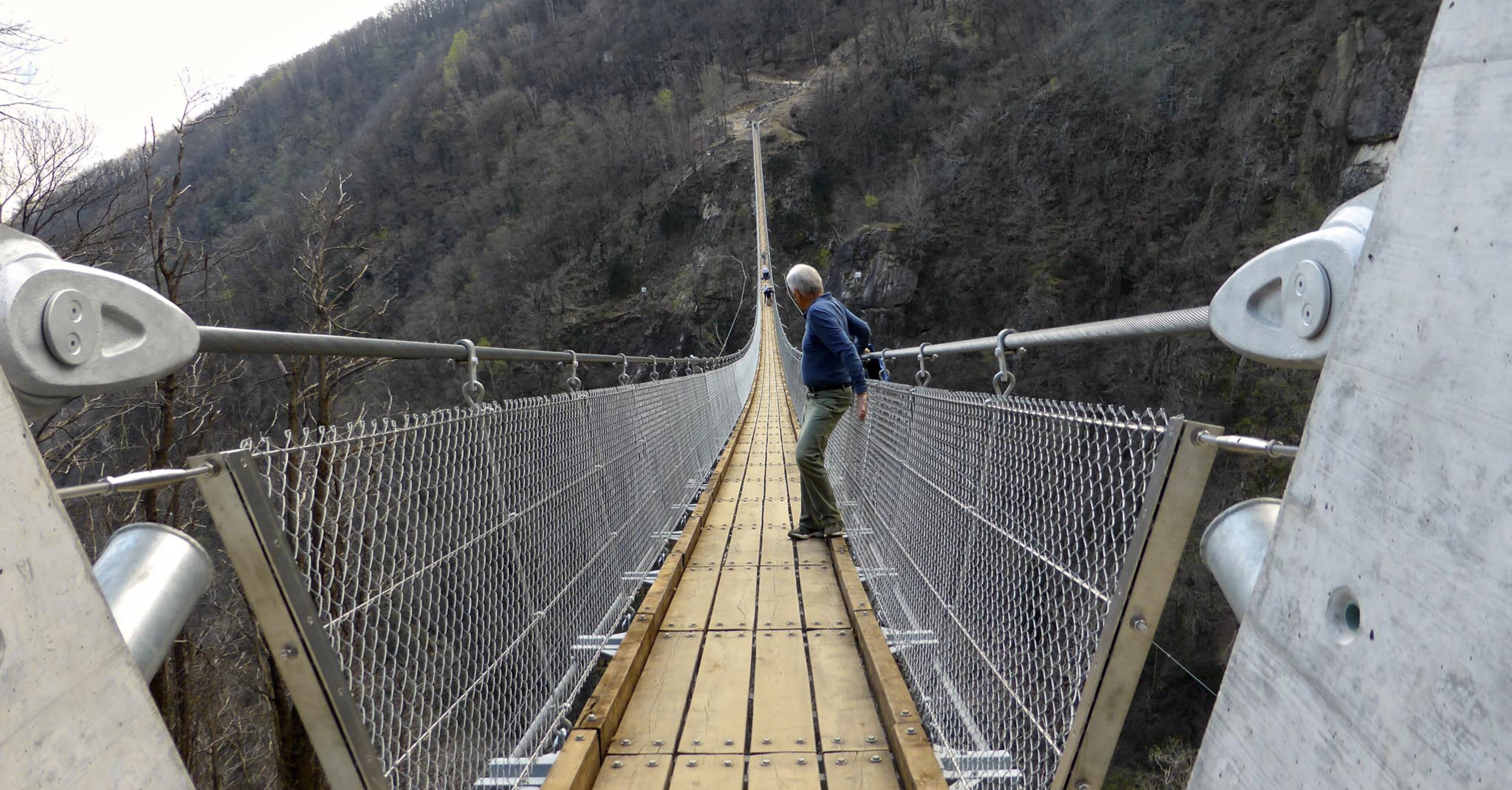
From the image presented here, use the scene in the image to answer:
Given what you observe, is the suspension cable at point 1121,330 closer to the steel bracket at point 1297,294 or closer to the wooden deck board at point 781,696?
the steel bracket at point 1297,294

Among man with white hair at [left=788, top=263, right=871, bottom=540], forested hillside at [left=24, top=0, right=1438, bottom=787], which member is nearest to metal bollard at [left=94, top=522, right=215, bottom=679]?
man with white hair at [left=788, top=263, right=871, bottom=540]

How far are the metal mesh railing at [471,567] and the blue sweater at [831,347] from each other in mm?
1130

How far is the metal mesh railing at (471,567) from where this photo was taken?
147cm

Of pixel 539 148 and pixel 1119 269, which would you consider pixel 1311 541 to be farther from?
pixel 539 148

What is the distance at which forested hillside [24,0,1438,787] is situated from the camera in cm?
937

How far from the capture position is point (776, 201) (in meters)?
43.6

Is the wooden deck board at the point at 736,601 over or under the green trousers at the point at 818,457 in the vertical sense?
under

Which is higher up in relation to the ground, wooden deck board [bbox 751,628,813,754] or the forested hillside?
the forested hillside

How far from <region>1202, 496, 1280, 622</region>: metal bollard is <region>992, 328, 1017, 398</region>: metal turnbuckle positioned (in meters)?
1.02

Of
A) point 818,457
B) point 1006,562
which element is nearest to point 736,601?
point 818,457

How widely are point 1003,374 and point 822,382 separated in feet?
7.15

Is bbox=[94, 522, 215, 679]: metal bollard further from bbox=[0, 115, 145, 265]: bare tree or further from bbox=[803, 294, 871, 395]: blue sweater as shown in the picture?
bbox=[0, 115, 145, 265]: bare tree

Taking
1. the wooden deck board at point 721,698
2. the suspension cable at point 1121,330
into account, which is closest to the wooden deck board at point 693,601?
the wooden deck board at point 721,698

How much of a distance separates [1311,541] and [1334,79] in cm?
3386
